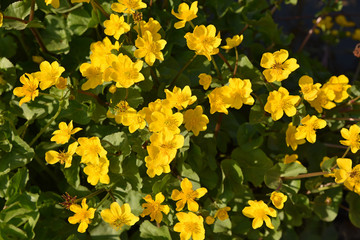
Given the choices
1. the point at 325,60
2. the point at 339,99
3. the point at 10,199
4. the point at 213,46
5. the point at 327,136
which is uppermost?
the point at 213,46

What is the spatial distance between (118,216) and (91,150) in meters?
0.23

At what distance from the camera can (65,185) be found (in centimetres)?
145

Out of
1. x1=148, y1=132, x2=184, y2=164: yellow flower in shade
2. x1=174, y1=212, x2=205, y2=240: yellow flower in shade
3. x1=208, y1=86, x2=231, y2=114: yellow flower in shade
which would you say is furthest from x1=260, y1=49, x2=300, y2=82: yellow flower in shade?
x1=174, y1=212, x2=205, y2=240: yellow flower in shade

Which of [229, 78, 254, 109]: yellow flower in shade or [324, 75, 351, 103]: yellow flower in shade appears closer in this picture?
[229, 78, 254, 109]: yellow flower in shade

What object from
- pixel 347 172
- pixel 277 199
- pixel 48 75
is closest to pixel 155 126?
pixel 48 75

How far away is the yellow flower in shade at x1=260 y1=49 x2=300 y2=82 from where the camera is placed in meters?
1.17

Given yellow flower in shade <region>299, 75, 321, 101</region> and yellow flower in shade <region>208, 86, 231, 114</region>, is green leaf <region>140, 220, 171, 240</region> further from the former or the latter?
yellow flower in shade <region>299, 75, 321, 101</region>

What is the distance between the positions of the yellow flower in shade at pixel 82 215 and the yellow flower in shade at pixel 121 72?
0.38 meters

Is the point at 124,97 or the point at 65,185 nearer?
the point at 124,97

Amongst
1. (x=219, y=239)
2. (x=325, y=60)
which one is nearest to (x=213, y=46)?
(x=219, y=239)

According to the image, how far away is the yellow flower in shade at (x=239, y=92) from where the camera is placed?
114cm

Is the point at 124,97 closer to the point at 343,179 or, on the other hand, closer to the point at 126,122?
the point at 126,122

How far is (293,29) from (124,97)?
1788mm

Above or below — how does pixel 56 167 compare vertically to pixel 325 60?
above
